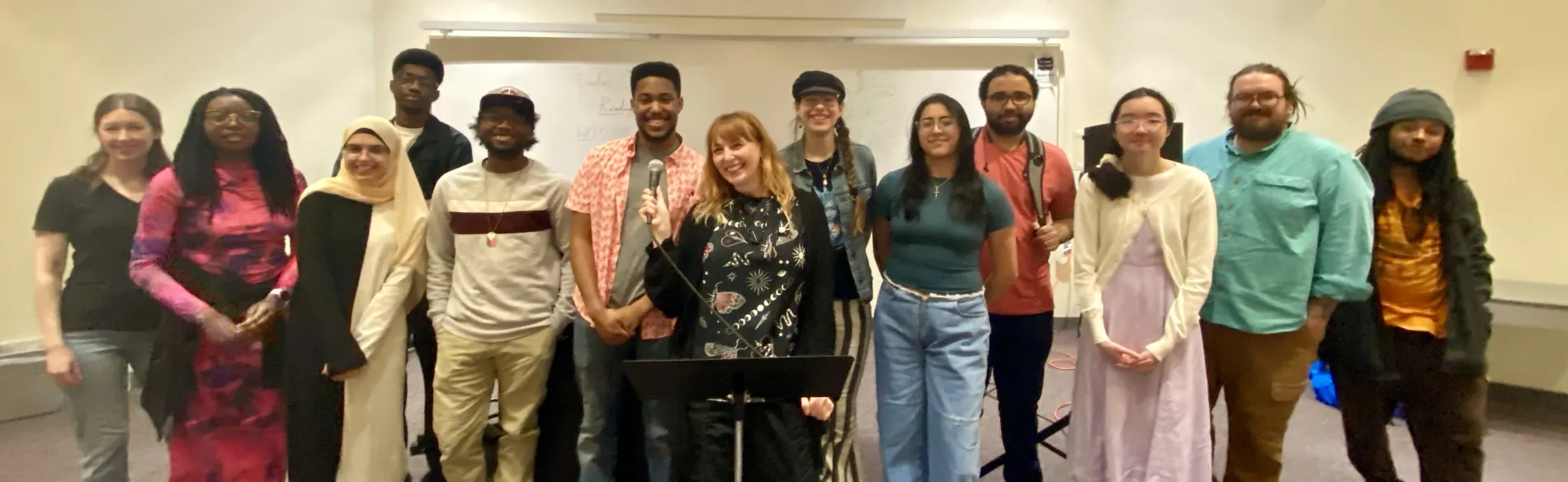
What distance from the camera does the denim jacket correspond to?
207 cm

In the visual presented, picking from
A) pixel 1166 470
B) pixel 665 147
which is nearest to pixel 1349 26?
pixel 1166 470

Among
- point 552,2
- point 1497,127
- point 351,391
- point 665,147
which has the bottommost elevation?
point 351,391

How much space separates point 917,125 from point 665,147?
74 centimetres

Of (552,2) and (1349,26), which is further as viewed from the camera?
(552,2)

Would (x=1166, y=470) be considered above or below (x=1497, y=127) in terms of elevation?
below

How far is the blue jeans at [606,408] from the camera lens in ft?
6.91

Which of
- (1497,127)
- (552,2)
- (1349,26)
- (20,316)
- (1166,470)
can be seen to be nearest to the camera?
(1166,470)

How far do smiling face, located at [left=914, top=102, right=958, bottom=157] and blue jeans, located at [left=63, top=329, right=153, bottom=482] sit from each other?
2321mm

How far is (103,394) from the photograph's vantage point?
212 cm

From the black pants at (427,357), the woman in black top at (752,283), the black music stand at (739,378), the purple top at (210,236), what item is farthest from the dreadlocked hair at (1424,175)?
the purple top at (210,236)

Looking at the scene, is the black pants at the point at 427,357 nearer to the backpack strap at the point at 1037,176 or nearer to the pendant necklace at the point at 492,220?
the pendant necklace at the point at 492,220

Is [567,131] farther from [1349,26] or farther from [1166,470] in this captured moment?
[1349,26]

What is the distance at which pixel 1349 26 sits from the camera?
12.5 feet

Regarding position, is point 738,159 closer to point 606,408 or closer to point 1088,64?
point 606,408
